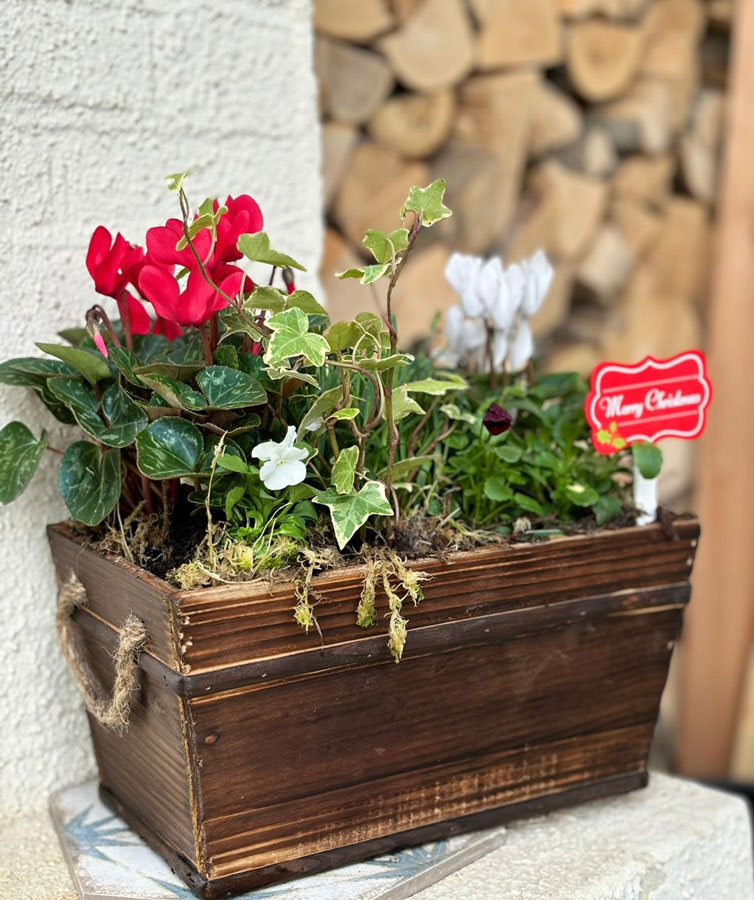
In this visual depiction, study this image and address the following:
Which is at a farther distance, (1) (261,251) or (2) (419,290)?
(2) (419,290)

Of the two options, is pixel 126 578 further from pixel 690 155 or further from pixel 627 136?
pixel 690 155

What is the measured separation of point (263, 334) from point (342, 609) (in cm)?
22

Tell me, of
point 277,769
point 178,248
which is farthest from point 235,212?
point 277,769

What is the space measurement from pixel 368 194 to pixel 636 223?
2.19 ft

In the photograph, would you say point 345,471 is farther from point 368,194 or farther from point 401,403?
point 368,194

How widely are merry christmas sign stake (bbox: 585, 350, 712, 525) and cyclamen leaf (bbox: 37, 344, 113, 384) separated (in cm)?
42

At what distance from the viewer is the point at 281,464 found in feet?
2.33

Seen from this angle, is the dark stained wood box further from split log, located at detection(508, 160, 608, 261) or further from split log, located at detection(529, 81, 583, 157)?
split log, located at detection(529, 81, 583, 157)

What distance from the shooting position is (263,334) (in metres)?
0.73

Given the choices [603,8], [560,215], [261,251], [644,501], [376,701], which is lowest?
[376,701]

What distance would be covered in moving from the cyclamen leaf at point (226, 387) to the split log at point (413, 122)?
860mm

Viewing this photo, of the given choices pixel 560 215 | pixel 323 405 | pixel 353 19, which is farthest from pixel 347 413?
pixel 560 215

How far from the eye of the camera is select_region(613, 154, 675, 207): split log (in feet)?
6.05

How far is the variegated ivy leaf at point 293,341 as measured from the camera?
67 cm
